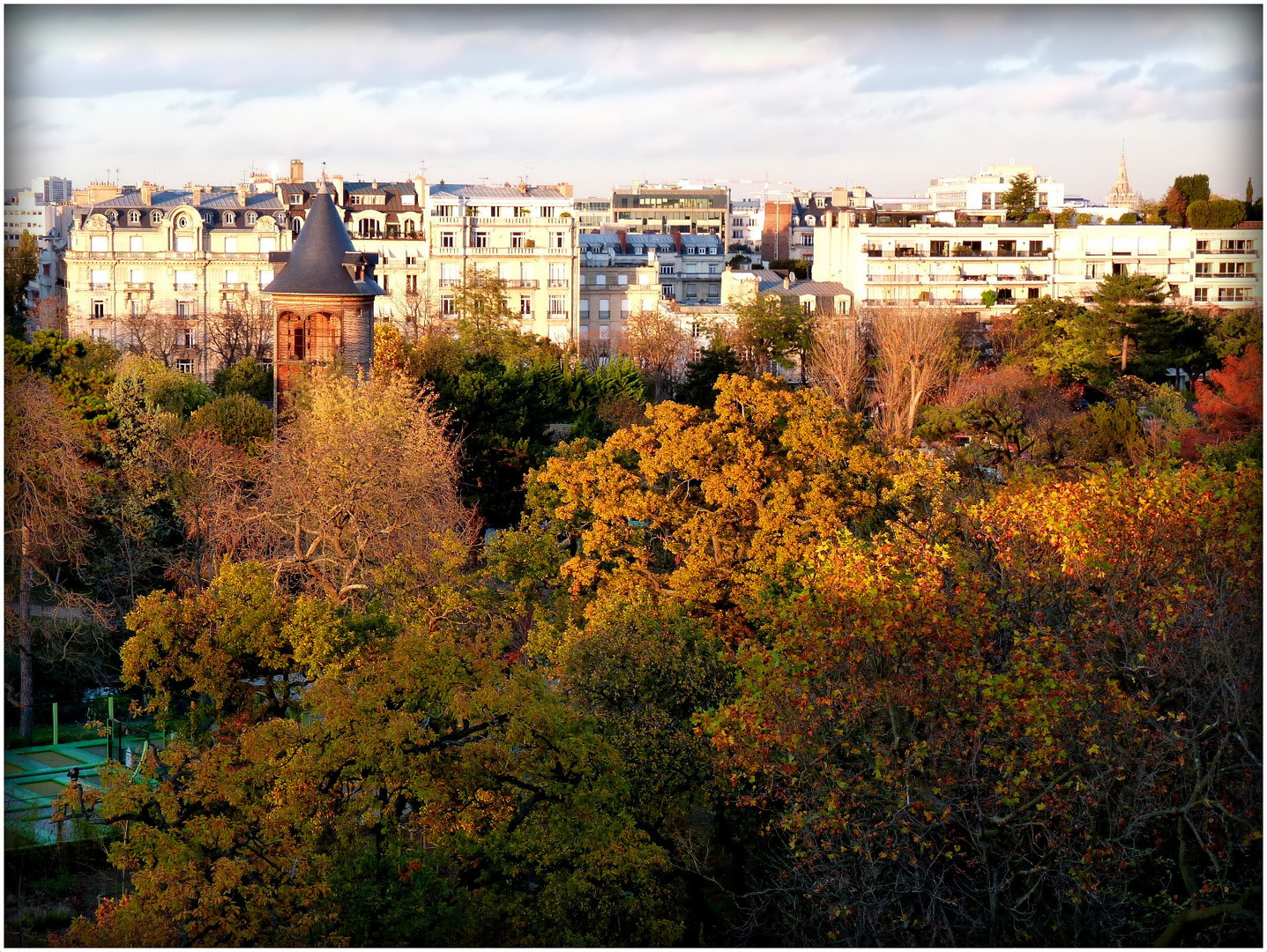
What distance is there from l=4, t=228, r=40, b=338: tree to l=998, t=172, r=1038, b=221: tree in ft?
160

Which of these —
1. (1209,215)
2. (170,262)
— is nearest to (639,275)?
(170,262)

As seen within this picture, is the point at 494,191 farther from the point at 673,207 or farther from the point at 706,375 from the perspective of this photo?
the point at 673,207

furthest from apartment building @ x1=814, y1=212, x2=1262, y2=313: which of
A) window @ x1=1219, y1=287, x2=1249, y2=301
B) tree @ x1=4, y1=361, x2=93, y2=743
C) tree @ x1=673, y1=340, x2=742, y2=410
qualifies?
tree @ x1=4, y1=361, x2=93, y2=743

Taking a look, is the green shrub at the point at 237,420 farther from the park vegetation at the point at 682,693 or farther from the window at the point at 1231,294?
the window at the point at 1231,294

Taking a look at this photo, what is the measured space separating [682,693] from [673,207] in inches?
4479

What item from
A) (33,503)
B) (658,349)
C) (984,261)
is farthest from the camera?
(984,261)

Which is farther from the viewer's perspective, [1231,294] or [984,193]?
[984,193]

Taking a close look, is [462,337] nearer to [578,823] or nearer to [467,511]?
[467,511]

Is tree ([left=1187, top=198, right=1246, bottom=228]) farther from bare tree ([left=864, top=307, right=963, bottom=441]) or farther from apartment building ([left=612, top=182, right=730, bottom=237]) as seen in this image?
apartment building ([left=612, top=182, right=730, bottom=237])

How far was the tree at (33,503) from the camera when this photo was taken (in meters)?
26.8

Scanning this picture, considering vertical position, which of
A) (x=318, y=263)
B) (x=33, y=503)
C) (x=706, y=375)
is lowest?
(x=33, y=503)

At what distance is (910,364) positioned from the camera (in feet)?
188

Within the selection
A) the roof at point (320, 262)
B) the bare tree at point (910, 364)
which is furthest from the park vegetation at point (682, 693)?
the bare tree at point (910, 364)

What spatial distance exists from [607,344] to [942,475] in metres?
53.7
